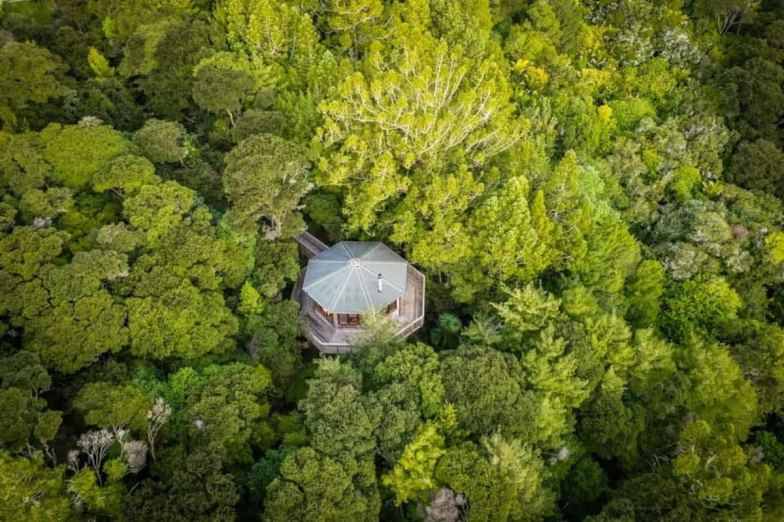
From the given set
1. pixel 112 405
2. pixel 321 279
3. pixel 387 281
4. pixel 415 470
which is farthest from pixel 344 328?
pixel 112 405

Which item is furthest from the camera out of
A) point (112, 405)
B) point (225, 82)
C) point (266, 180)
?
point (225, 82)

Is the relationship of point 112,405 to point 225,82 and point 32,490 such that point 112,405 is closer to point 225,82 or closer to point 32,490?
point 32,490

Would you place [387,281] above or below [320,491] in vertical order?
above

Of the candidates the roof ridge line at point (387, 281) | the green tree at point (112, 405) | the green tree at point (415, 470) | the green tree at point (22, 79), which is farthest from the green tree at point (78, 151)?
the green tree at point (415, 470)

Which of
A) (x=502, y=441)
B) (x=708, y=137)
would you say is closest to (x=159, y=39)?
(x=502, y=441)

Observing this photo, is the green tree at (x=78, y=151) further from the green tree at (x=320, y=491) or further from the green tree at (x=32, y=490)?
the green tree at (x=320, y=491)
